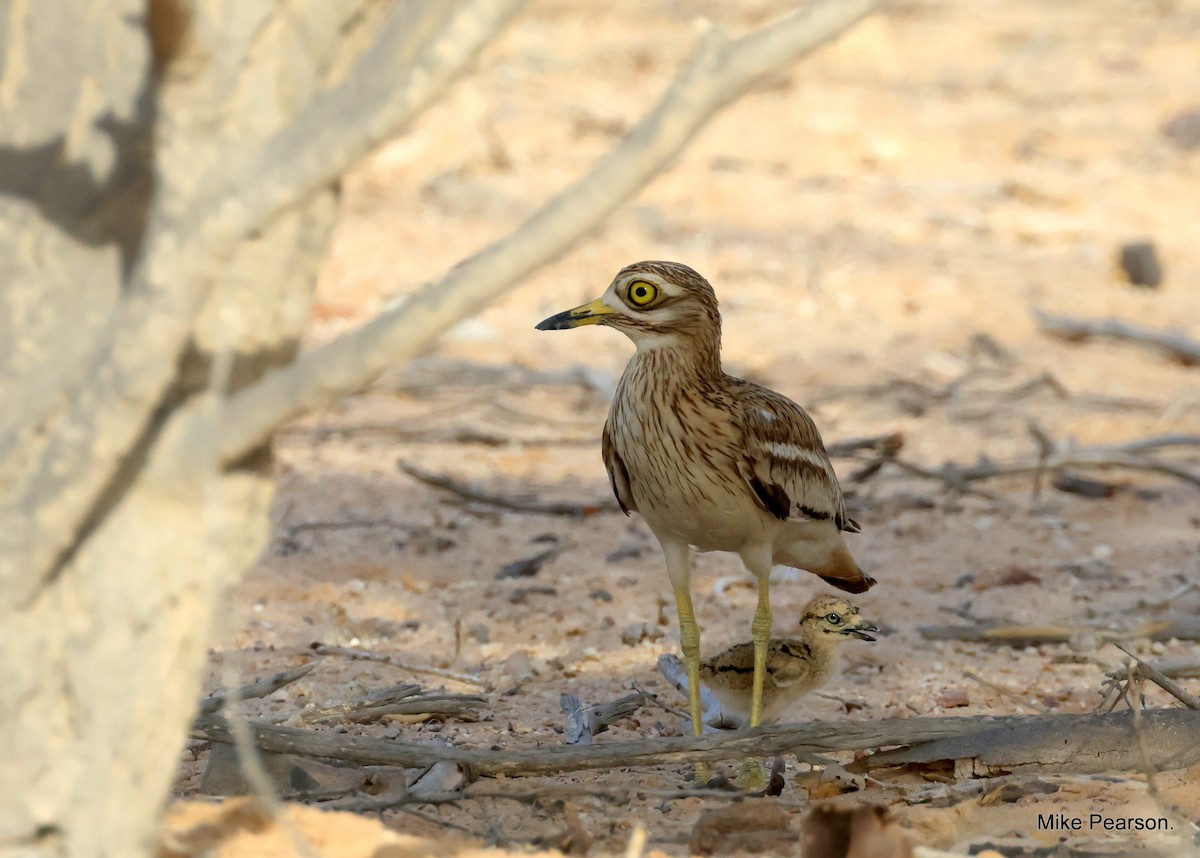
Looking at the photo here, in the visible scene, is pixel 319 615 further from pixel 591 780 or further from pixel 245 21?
pixel 245 21

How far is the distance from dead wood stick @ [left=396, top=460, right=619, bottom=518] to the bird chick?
2.26m

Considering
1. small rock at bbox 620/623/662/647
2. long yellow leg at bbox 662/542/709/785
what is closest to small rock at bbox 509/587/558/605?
small rock at bbox 620/623/662/647

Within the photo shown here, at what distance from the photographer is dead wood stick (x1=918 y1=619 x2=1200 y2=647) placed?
4.53 m

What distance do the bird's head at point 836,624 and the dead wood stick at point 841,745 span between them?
2.80 feet

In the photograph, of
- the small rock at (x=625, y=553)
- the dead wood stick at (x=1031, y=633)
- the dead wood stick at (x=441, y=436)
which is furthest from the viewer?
the dead wood stick at (x=441, y=436)

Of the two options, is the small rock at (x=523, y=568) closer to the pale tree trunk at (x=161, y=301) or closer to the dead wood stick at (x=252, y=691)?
the dead wood stick at (x=252, y=691)

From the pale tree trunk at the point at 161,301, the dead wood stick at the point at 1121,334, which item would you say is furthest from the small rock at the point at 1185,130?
the pale tree trunk at the point at 161,301

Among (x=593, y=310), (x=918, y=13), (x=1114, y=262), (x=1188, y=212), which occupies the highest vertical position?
(x=918, y=13)

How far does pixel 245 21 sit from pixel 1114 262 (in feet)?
31.4

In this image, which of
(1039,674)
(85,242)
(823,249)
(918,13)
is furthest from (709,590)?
(918,13)

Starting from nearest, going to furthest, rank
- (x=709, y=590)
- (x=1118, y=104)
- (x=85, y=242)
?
(x=85, y=242) → (x=709, y=590) → (x=1118, y=104)

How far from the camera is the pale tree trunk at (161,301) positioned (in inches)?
75.5

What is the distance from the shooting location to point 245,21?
206 cm

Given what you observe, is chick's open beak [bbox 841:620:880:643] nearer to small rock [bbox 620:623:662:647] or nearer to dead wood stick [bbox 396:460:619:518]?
small rock [bbox 620:623:662:647]
